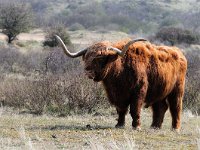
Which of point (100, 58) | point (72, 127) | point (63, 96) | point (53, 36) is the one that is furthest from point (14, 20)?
point (100, 58)

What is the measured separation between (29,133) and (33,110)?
19.2 feet

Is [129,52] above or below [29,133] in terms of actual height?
above

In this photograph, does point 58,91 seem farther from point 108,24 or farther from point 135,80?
point 108,24

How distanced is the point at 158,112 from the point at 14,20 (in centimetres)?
4028

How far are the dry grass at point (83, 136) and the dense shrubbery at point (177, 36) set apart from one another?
39.5m

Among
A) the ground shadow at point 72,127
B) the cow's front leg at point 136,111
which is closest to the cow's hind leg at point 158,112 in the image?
the cow's front leg at point 136,111

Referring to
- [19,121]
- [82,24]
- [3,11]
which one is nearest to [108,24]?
[82,24]

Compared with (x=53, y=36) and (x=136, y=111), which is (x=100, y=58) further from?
(x=53, y=36)

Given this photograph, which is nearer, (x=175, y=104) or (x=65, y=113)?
(x=175, y=104)

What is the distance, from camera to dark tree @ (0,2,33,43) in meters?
52.0

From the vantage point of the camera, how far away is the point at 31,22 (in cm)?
5588

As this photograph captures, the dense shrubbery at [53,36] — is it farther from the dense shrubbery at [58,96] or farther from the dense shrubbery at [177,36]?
the dense shrubbery at [58,96]

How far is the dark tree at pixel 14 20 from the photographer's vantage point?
171 ft

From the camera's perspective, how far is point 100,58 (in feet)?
38.8
